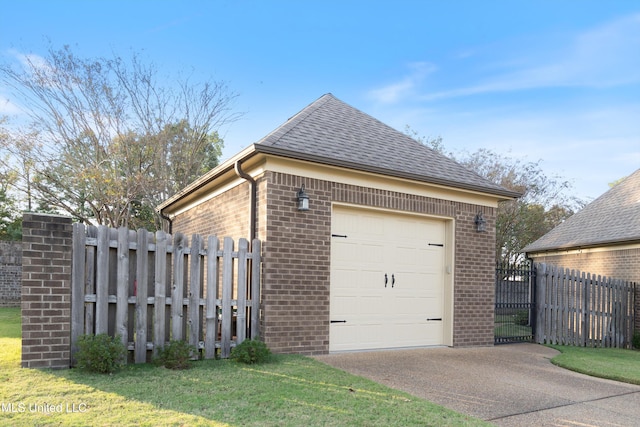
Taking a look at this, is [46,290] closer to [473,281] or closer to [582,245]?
[473,281]

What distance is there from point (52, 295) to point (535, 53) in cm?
1248

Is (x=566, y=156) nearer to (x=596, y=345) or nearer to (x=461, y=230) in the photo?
(x=596, y=345)

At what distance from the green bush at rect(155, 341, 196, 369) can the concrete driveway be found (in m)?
1.89

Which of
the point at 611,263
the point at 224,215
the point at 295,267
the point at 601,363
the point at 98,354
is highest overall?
the point at 224,215

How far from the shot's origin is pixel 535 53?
12.4 meters

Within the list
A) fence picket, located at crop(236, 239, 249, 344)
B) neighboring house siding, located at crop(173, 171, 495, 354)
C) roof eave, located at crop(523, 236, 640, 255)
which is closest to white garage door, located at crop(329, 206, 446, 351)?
neighboring house siding, located at crop(173, 171, 495, 354)

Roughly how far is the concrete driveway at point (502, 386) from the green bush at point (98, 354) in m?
2.71

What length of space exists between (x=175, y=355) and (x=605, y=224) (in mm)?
13137

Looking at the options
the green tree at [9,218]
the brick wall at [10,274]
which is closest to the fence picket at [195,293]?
the brick wall at [10,274]

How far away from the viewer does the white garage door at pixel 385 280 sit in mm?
7395

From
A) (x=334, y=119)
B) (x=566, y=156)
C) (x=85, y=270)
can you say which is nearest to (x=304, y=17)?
(x=334, y=119)

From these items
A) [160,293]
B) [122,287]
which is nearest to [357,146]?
[160,293]

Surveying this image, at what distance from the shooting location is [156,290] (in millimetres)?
5883

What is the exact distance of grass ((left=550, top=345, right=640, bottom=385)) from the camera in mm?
6749
